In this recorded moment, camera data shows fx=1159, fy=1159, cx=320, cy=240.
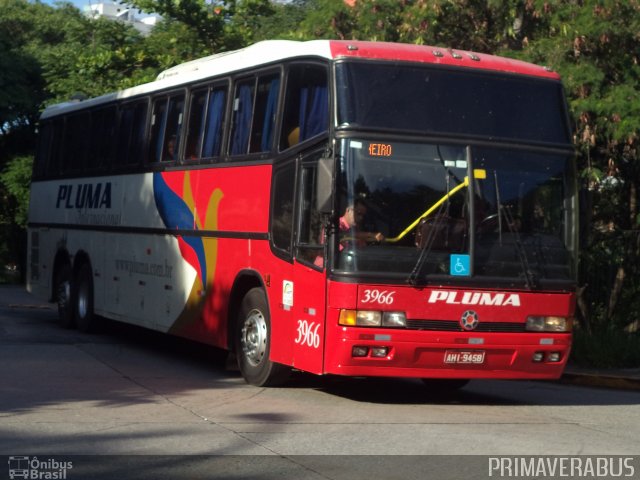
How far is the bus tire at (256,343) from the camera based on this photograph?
487 inches

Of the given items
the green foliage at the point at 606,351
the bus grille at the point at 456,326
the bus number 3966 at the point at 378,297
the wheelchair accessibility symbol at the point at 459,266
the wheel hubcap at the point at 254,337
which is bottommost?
the green foliage at the point at 606,351

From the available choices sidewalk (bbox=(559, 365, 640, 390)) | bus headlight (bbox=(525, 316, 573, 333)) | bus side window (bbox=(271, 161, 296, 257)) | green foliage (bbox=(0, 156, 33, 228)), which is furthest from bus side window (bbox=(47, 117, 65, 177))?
green foliage (bbox=(0, 156, 33, 228))

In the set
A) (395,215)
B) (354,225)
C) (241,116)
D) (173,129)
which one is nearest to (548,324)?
(395,215)

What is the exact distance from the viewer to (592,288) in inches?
742

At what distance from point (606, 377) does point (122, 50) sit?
1646 cm

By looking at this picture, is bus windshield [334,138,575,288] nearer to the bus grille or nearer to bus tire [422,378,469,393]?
the bus grille

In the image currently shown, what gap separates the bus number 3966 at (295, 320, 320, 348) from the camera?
36.5 feet

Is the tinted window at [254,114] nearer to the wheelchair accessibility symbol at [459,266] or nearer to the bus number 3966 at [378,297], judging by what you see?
the bus number 3966 at [378,297]

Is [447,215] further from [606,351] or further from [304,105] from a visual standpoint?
[606,351]

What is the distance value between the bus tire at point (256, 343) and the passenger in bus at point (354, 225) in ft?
6.00

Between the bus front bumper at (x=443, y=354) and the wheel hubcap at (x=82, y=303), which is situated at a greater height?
the bus front bumper at (x=443, y=354)

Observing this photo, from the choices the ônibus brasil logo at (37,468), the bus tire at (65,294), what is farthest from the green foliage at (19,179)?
the ônibus brasil logo at (37,468)

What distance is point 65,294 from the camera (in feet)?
63.9

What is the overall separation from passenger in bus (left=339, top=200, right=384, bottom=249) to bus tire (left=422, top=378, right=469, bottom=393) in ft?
9.92
